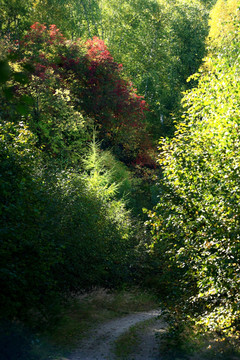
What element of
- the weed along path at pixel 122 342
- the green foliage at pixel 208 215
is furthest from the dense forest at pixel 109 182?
the weed along path at pixel 122 342

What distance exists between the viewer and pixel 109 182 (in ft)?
68.1

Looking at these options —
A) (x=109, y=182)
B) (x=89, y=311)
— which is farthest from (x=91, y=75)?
(x=89, y=311)

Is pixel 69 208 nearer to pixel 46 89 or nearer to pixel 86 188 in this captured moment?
pixel 86 188

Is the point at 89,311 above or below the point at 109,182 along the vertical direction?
below

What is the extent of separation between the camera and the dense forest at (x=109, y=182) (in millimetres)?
8500

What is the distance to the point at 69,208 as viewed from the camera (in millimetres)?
12586

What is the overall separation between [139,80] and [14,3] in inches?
520

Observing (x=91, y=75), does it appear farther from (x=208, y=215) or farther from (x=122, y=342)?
(x=208, y=215)

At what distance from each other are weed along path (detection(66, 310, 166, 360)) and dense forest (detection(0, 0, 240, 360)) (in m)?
1.23

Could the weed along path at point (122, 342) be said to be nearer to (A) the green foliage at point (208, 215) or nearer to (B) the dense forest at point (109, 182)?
(B) the dense forest at point (109, 182)

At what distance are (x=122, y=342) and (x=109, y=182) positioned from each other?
9507 millimetres

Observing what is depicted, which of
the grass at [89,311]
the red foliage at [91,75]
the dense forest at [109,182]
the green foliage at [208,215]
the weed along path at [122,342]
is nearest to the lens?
the dense forest at [109,182]

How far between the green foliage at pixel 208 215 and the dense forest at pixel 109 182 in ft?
0.11

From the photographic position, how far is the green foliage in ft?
28.5
